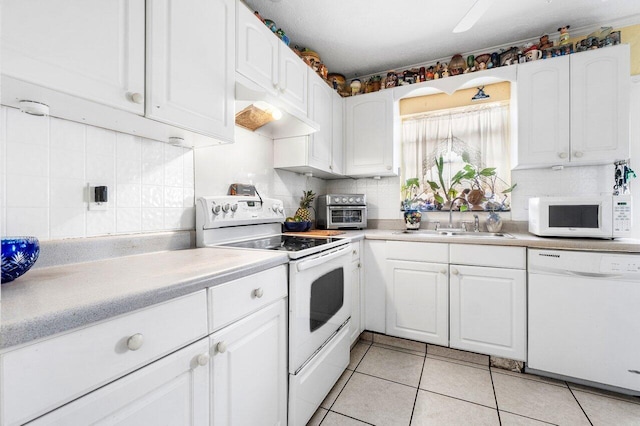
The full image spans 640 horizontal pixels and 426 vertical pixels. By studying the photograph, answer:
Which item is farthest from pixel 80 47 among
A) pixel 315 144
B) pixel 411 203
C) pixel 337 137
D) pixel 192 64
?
pixel 411 203

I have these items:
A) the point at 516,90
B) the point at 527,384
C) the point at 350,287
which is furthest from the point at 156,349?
the point at 516,90

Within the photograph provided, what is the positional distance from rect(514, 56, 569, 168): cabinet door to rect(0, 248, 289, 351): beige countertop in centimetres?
208

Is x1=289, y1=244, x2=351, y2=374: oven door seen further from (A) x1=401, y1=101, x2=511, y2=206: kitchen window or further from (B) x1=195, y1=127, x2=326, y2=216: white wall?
(A) x1=401, y1=101, x2=511, y2=206: kitchen window

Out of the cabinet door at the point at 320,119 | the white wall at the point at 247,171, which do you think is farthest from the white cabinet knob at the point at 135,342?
the cabinet door at the point at 320,119

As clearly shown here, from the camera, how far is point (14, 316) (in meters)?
0.53

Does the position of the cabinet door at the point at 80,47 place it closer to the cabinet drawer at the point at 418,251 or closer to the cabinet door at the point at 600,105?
the cabinet drawer at the point at 418,251

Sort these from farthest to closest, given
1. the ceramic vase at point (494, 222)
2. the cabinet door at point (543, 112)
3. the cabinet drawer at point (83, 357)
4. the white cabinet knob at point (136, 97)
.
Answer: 1. the ceramic vase at point (494, 222)
2. the cabinet door at point (543, 112)
3. the white cabinet knob at point (136, 97)
4. the cabinet drawer at point (83, 357)

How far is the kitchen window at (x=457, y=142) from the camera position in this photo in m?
2.50

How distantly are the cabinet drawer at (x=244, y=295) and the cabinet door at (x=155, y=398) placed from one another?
97 mm

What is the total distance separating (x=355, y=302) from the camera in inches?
85.2

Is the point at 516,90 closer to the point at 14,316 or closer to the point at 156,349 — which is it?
the point at 156,349

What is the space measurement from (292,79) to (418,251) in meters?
1.54

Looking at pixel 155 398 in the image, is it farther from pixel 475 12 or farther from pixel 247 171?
pixel 475 12

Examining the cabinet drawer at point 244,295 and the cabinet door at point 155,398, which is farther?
the cabinet drawer at point 244,295
